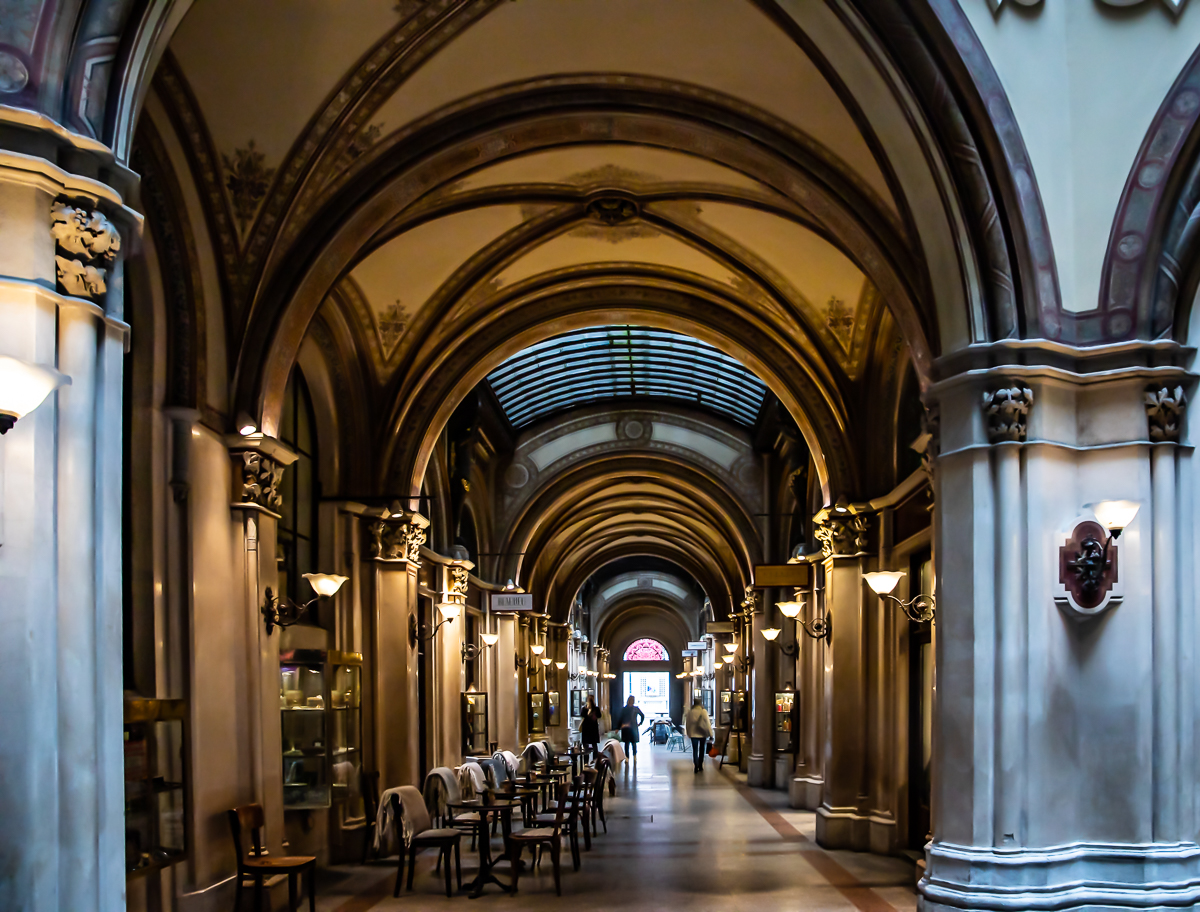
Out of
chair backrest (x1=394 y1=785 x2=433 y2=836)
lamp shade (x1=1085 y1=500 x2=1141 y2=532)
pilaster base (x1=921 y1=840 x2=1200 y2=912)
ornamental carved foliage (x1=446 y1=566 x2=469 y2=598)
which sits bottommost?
chair backrest (x1=394 y1=785 x2=433 y2=836)

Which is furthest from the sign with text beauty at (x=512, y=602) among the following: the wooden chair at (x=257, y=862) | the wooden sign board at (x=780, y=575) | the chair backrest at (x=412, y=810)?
the wooden chair at (x=257, y=862)

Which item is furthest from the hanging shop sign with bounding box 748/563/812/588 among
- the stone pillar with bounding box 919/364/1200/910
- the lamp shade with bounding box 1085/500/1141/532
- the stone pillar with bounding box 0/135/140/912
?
the stone pillar with bounding box 0/135/140/912

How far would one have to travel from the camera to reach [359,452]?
1376 cm

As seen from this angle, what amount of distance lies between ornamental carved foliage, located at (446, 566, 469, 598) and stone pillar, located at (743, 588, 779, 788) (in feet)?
19.3

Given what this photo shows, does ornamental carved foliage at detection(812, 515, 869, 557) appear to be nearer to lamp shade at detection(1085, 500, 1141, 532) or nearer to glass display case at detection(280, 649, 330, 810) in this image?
glass display case at detection(280, 649, 330, 810)

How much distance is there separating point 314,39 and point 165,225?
64.3 inches

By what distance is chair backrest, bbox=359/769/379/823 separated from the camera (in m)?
13.0

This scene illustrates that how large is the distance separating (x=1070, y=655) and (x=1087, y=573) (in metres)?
0.48

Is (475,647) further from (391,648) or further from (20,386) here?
(20,386)

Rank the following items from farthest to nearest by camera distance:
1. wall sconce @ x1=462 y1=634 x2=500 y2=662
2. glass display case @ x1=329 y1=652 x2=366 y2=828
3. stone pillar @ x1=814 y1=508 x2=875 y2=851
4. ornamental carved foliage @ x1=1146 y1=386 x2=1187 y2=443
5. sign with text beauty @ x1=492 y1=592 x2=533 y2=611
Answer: wall sconce @ x1=462 y1=634 x2=500 y2=662
sign with text beauty @ x1=492 y1=592 x2=533 y2=611
stone pillar @ x1=814 y1=508 x2=875 y2=851
glass display case @ x1=329 y1=652 x2=366 y2=828
ornamental carved foliage @ x1=1146 y1=386 x2=1187 y2=443

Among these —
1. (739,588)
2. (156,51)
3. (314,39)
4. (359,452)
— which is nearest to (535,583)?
(739,588)

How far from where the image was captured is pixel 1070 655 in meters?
7.06

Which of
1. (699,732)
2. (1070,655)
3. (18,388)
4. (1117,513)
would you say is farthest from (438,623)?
(18,388)

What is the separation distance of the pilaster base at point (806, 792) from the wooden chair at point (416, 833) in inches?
270
